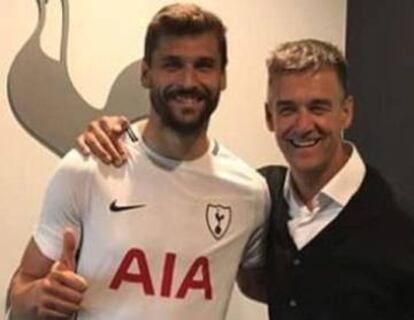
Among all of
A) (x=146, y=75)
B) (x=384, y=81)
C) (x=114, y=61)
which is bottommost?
(x=384, y=81)

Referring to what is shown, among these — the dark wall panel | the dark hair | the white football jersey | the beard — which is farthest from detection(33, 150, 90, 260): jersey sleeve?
the dark wall panel

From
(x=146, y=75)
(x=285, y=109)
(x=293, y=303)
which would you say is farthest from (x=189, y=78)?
(x=293, y=303)

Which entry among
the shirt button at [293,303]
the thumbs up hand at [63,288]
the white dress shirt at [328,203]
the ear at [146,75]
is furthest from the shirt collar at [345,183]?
the thumbs up hand at [63,288]

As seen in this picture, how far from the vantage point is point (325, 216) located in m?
1.91

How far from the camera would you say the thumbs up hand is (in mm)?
1630

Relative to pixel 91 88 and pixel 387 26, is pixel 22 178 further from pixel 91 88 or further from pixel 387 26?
pixel 387 26

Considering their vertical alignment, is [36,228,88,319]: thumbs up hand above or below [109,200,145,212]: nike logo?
below

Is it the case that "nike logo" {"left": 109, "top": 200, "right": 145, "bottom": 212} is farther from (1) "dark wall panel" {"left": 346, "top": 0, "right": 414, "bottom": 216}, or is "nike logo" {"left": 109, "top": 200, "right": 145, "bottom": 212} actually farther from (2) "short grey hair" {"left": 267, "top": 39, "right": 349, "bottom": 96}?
(1) "dark wall panel" {"left": 346, "top": 0, "right": 414, "bottom": 216}

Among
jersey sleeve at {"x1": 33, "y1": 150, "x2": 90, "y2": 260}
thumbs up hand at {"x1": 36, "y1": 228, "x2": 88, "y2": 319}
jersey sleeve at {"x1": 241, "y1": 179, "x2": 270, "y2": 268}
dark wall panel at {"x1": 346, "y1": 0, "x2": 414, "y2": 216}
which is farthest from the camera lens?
dark wall panel at {"x1": 346, "y1": 0, "x2": 414, "y2": 216}

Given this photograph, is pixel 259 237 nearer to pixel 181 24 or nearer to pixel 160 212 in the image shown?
pixel 160 212

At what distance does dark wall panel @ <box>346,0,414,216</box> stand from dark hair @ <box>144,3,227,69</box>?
1192mm

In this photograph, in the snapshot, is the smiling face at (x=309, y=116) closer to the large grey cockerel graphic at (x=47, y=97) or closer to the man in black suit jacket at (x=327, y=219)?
the man in black suit jacket at (x=327, y=219)

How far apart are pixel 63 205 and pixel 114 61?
886 mm

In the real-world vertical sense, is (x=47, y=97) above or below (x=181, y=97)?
below
